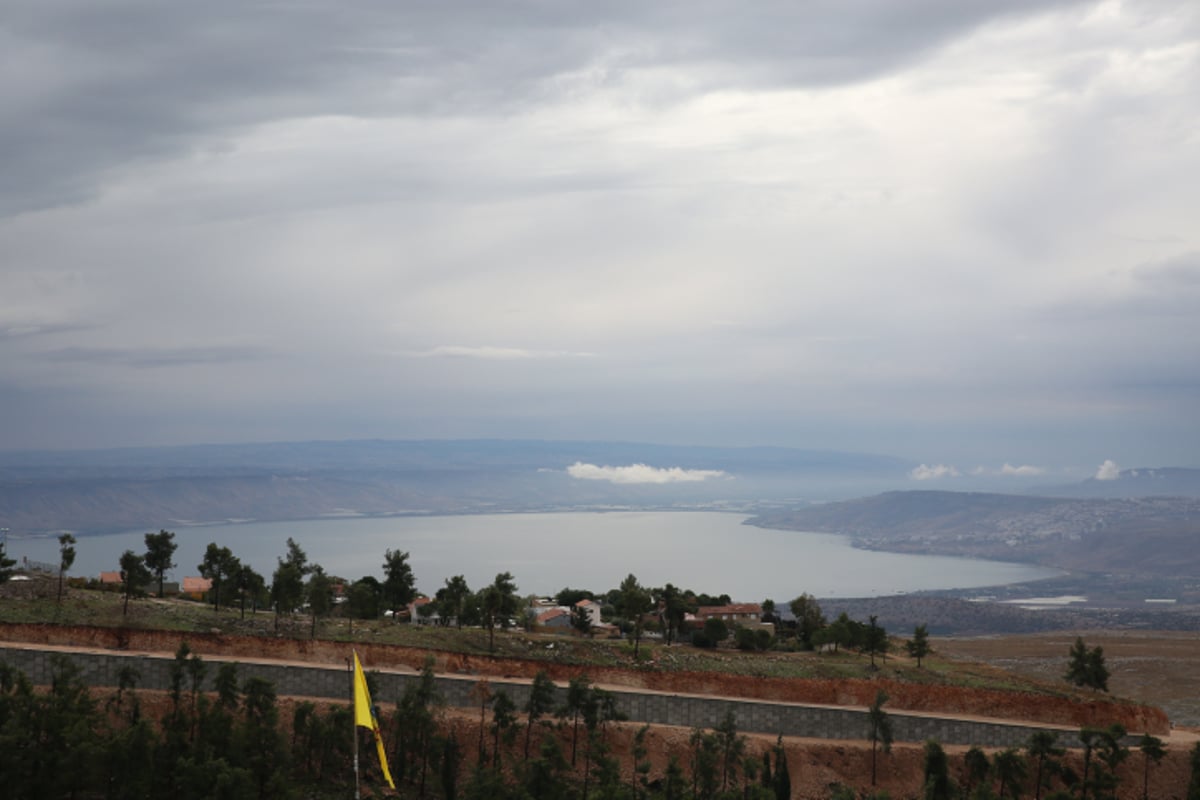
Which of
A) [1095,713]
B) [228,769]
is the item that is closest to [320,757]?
[228,769]

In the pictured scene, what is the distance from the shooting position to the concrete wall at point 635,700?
121ft

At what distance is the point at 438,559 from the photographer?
605ft

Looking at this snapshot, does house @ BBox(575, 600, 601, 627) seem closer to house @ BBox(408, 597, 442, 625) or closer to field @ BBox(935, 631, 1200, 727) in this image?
house @ BBox(408, 597, 442, 625)

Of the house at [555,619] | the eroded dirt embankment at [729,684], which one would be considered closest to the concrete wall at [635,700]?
the eroded dirt embankment at [729,684]

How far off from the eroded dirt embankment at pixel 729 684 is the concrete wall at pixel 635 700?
45.5 inches

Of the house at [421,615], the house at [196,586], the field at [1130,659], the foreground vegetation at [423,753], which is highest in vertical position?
the house at [196,586]

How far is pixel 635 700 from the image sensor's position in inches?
1556

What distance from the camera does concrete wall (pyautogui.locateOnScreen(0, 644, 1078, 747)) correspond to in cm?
3675

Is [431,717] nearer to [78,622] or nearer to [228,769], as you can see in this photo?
[228,769]

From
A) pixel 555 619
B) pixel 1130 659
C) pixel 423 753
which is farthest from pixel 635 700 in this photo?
pixel 1130 659

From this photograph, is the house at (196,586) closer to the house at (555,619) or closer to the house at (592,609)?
the house at (555,619)

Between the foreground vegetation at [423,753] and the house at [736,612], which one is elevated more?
the house at [736,612]

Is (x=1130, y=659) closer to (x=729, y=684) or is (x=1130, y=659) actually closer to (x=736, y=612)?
(x=736, y=612)

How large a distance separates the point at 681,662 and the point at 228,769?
2059 cm
